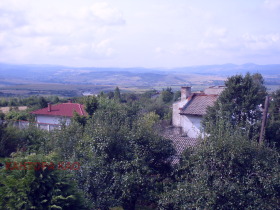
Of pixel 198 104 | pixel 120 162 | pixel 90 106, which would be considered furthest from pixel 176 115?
pixel 120 162

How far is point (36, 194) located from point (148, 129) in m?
5.82

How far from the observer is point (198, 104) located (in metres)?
24.4

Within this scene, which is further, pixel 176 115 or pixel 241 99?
pixel 176 115

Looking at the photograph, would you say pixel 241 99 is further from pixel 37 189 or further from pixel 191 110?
pixel 37 189

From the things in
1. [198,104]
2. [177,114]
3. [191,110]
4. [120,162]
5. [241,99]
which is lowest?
[177,114]

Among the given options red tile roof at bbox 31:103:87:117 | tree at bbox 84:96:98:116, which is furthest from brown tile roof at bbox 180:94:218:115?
red tile roof at bbox 31:103:87:117

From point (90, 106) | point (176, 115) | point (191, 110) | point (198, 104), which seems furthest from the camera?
point (176, 115)

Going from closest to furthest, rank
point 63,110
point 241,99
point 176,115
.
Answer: point 241,99 → point 176,115 → point 63,110

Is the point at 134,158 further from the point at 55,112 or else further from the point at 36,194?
the point at 55,112

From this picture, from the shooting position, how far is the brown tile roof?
2350cm

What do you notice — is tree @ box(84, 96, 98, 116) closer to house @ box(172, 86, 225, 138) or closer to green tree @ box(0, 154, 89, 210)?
house @ box(172, 86, 225, 138)

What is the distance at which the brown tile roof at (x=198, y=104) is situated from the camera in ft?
77.1

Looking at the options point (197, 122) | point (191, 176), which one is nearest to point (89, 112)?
point (197, 122)

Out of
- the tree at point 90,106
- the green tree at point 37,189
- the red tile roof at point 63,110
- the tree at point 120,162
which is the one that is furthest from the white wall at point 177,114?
the green tree at point 37,189
